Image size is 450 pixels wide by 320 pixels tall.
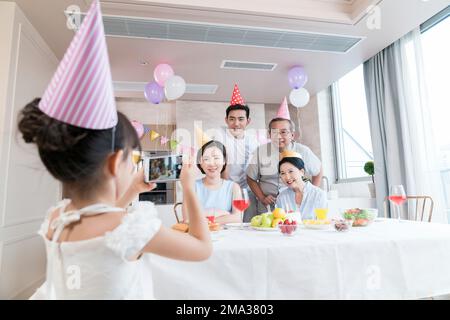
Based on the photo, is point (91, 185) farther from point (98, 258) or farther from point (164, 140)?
point (164, 140)

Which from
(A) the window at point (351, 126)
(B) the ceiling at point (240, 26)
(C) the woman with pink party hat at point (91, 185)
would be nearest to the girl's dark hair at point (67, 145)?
(C) the woman with pink party hat at point (91, 185)

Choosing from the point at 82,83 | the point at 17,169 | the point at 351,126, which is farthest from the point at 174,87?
the point at 351,126

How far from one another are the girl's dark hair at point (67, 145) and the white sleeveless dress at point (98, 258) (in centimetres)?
8

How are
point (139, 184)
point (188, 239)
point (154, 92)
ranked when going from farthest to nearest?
point (154, 92)
point (139, 184)
point (188, 239)

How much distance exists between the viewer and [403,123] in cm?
308

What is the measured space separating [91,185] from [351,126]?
423cm

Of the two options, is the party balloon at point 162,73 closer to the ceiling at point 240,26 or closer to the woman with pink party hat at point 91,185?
the ceiling at point 240,26

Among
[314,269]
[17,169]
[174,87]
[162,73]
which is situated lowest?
[314,269]

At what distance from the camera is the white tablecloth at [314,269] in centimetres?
91

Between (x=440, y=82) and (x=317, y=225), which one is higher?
(x=440, y=82)

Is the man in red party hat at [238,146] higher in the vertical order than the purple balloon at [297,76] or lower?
lower
